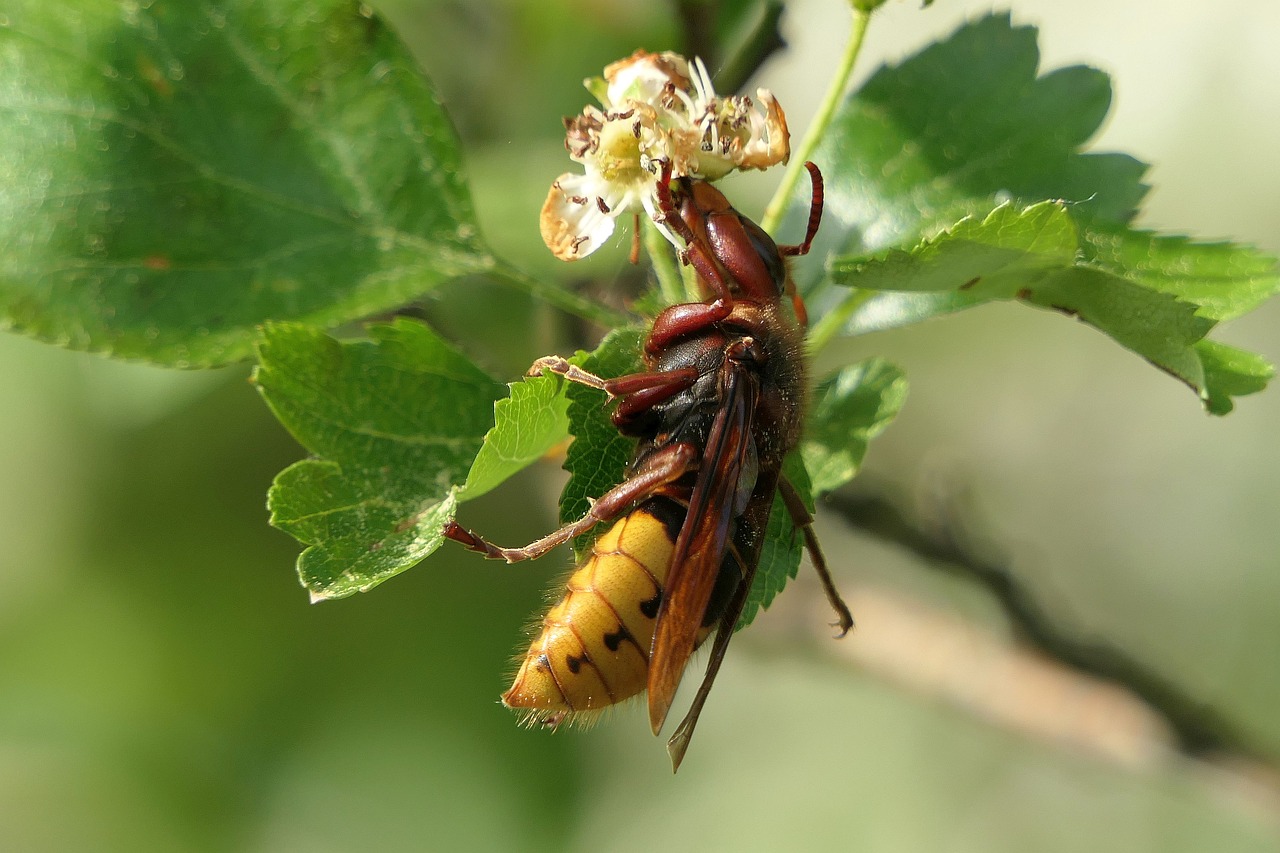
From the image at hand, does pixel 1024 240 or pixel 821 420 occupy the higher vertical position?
pixel 1024 240

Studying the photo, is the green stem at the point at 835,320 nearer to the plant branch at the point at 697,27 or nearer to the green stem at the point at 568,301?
the green stem at the point at 568,301

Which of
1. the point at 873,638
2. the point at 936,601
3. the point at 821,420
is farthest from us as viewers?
the point at 936,601

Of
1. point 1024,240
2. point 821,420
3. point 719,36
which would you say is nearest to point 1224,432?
point 719,36

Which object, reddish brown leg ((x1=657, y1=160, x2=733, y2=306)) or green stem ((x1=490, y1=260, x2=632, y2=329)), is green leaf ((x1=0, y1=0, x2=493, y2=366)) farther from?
reddish brown leg ((x1=657, y1=160, x2=733, y2=306))

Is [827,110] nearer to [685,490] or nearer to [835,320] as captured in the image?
[835,320]

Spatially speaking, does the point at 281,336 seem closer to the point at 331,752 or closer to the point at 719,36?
the point at 719,36

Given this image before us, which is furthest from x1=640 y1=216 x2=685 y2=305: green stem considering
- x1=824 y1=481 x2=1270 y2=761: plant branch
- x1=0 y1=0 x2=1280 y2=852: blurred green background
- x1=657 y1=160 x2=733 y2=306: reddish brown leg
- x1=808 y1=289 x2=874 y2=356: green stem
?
x1=0 y1=0 x2=1280 y2=852: blurred green background

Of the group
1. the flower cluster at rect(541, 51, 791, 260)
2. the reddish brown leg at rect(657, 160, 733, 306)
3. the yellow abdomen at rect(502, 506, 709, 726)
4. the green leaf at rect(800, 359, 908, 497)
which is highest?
the flower cluster at rect(541, 51, 791, 260)

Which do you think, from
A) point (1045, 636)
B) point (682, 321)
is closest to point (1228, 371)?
point (682, 321)

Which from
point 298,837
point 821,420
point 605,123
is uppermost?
point 605,123
